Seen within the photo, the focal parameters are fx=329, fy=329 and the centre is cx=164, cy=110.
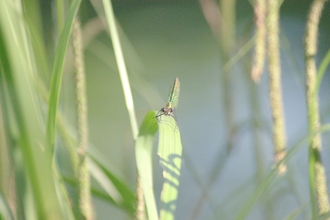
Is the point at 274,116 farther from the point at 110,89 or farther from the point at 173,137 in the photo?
the point at 110,89

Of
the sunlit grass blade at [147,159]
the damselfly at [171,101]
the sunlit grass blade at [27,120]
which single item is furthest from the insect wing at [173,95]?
the sunlit grass blade at [27,120]

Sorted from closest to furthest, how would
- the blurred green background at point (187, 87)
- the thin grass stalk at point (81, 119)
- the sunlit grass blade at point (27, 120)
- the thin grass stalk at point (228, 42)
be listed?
the sunlit grass blade at point (27, 120) → the thin grass stalk at point (81, 119) → the thin grass stalk at point (228, 42) → the blurred green background at point (187, 87)

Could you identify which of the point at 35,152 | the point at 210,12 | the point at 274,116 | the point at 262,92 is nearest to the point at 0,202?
the point at 35,152

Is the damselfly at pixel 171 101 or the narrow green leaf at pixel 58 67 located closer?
the narrow green leaf at pixel 58 67

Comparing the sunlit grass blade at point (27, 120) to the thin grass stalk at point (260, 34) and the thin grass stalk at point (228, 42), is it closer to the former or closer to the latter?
the thin grass stalk at point (260, 34)

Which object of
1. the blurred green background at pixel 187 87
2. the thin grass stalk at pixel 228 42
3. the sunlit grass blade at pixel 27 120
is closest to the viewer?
the sunlit grass blade at pixel 27 120

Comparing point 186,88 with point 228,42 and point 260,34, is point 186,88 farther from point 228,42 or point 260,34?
point 260,34

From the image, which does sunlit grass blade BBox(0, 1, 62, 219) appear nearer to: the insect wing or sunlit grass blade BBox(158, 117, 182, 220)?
sunlit grass blade BBox(158, 117, 182, 220)

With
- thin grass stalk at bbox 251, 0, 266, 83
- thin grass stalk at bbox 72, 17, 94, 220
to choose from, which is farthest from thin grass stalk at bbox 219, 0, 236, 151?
thin grass stalk at bbox 72, 17, 94, 220
